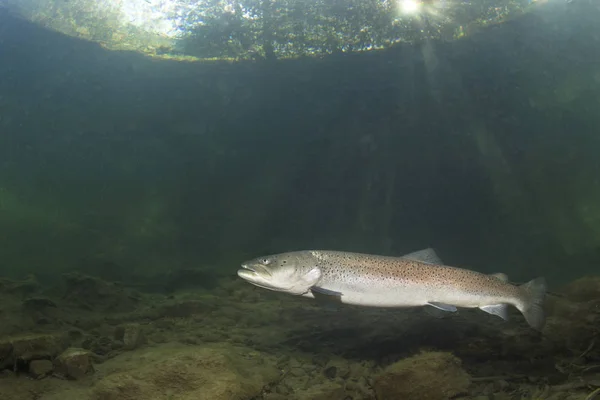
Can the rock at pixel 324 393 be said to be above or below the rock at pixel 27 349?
above

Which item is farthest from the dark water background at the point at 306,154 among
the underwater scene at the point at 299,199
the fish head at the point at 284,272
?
the fish head at the point at 284,272

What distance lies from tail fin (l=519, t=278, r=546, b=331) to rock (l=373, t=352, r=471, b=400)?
131cm

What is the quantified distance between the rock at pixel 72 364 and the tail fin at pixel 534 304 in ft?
16.8

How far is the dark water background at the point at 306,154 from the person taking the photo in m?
16.8

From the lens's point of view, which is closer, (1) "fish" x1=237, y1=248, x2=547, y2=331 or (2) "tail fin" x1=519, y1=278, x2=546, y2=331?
(1) "fish" x1=237, y1=248, x2=547, y2=331

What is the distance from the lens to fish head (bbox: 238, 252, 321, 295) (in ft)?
12.6

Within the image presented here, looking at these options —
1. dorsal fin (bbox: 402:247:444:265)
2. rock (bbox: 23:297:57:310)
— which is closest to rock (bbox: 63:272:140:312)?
rock (bbox: 23:297:57:310)

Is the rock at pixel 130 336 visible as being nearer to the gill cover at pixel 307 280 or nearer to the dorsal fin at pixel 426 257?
the gill cover at pixel 307 280

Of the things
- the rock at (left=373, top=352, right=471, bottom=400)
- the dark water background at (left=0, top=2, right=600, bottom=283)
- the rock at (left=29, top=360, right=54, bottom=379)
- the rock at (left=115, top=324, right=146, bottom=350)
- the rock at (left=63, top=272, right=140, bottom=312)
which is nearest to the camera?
the rock at (left=373, top=352, right=471, bottom=400)

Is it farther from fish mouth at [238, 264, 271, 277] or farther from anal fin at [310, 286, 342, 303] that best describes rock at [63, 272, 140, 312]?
anal fin at [310, 286, 342, 303]

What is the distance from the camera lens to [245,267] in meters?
3.97

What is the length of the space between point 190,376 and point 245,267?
4.08 feet

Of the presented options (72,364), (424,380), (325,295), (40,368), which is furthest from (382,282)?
(40,368)

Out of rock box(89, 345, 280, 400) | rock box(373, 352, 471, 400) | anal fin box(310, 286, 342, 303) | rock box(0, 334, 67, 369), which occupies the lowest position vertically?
rock box(0, 334, 67, 369)
